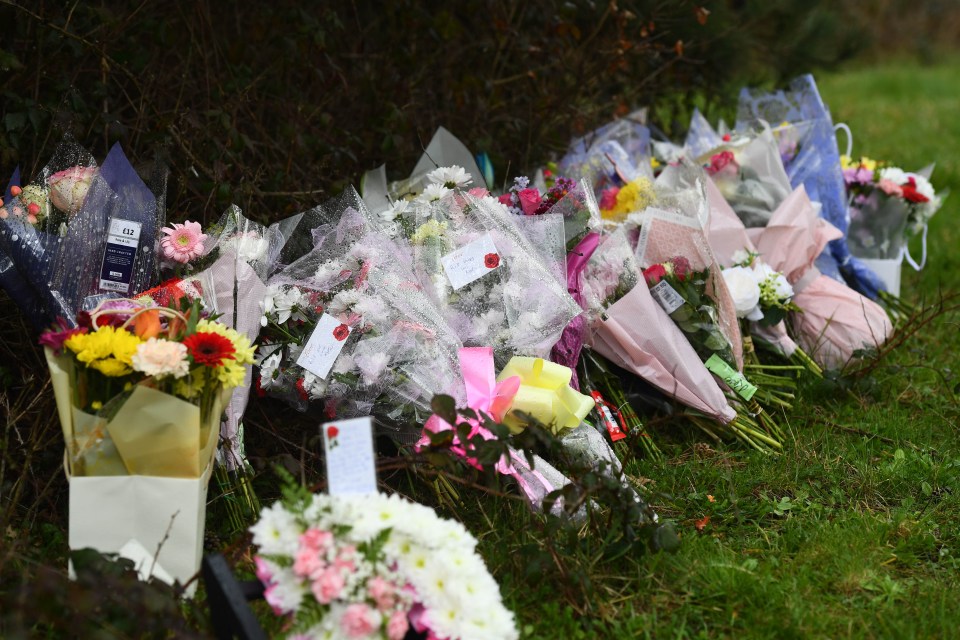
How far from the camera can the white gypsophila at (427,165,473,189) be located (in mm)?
2750

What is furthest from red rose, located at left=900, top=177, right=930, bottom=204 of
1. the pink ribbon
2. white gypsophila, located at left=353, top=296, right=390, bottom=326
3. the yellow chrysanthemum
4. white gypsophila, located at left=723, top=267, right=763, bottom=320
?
the yellow chrysanthemum

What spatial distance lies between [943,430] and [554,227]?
4.76 ft

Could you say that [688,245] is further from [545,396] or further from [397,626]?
[397,626]

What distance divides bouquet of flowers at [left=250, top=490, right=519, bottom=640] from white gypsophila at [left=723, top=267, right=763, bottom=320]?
1.72 metres

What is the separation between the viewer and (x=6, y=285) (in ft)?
7.21

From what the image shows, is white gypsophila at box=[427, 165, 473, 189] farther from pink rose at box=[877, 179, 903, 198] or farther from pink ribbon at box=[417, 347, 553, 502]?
pink rose at box=[877, 179, 903, 198]

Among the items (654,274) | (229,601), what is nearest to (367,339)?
(229,601)

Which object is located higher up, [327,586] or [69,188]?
[69,188]

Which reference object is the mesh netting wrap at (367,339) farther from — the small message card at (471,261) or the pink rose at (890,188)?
the pink rose at (890,188)

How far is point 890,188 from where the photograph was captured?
3.85 meters

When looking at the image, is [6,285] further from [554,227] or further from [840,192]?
[840,192]

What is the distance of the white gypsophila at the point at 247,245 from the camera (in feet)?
7.91

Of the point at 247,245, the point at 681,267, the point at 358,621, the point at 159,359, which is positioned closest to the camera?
the point at 358,621

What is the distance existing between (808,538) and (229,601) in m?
1.43
